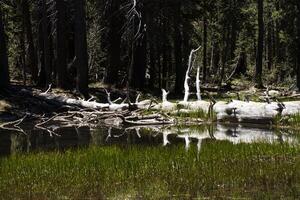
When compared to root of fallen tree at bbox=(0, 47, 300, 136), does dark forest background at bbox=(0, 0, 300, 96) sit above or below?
above

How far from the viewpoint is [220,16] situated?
51.9m

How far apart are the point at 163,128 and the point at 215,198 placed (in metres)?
11.1

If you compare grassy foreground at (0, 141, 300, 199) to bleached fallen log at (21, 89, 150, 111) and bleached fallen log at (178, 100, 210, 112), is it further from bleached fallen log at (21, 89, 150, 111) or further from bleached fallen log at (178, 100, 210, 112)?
bleached fallen log at (21, 89, 150, 111)

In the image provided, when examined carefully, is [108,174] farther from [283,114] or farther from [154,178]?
[283,114]

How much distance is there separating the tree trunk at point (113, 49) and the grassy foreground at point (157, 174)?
20.5 metres

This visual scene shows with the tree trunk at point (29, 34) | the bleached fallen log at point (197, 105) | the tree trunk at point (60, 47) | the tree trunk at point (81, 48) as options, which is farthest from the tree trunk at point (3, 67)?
the tree trunk at point (29, 34)

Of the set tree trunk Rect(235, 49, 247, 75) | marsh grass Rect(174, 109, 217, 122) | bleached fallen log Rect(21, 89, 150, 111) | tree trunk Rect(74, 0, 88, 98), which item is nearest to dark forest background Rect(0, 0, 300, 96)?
tree trunk Rect(74, 0, 88, 98)

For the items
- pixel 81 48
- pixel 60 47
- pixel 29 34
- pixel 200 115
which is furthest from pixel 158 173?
pixel 29 34

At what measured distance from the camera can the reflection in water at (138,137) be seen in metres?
15.2

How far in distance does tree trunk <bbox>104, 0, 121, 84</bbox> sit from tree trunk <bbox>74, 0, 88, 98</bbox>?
531cm

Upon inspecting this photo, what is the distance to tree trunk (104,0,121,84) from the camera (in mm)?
33000

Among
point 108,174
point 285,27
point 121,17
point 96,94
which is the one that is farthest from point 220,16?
point 108,174

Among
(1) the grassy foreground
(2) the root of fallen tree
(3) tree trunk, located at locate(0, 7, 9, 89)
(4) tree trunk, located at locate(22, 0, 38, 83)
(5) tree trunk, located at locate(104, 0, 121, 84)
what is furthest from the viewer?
(4) tree trunk, located at locate(22, 0, 38, 83)

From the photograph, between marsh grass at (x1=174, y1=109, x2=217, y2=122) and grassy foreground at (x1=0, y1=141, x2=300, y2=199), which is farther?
marsh grass at (x1=174, y1=109, x2=217, y2=122)
